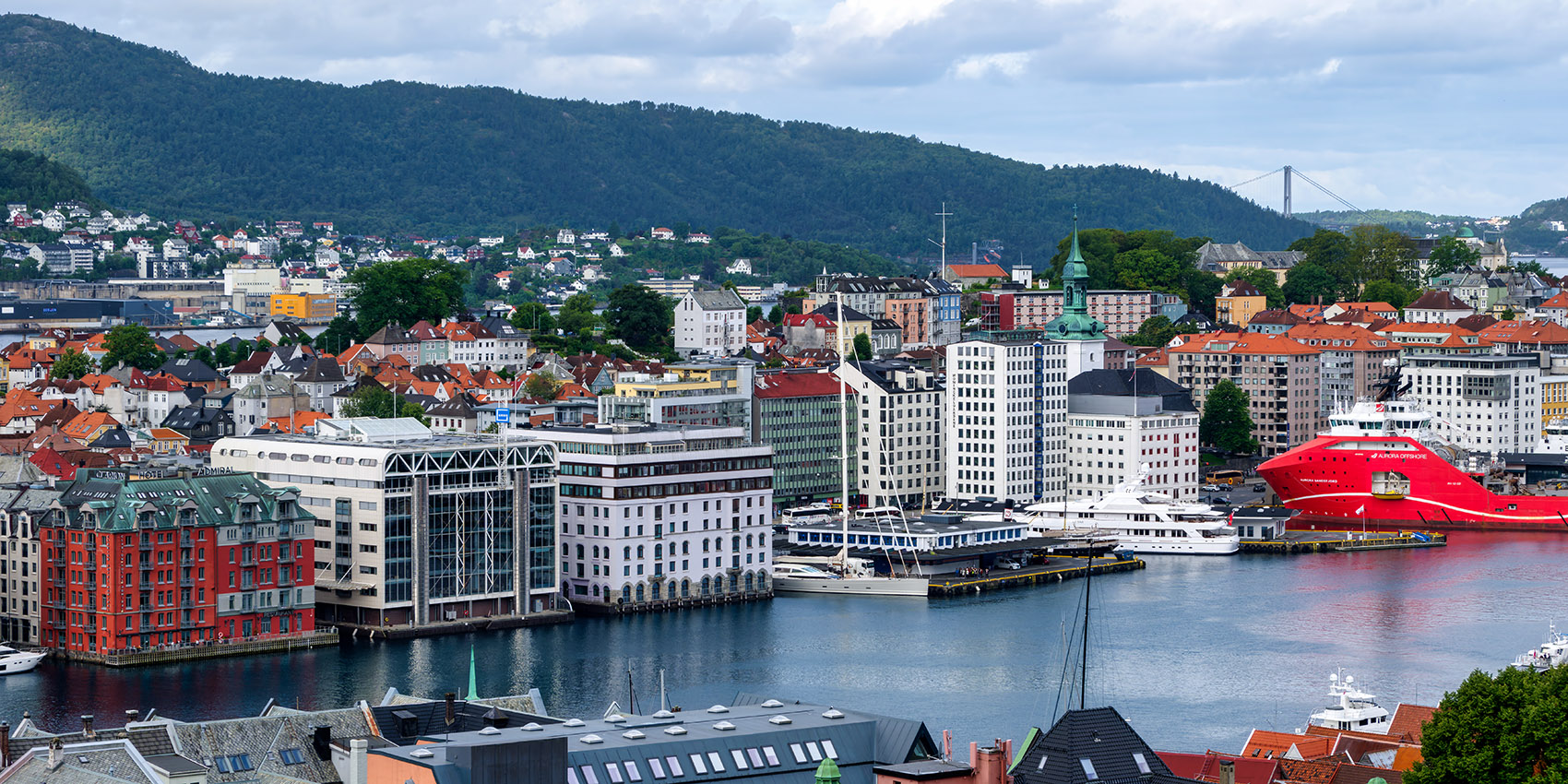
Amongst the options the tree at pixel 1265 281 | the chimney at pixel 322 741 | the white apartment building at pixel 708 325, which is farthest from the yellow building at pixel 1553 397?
the chimney at pixel 322 741

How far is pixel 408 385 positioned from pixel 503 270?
268ft

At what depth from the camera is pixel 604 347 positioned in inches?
3735

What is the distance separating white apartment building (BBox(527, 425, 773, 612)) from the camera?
5531cm

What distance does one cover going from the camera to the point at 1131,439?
7462 cm

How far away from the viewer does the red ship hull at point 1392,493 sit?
250ft

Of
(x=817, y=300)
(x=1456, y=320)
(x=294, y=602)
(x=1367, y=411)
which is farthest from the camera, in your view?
(x=817, y=300)

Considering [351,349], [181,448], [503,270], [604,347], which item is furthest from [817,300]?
[503,270]

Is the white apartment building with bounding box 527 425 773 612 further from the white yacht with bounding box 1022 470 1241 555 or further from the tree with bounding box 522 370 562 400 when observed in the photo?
the tree with bounding box 522 370 562 400

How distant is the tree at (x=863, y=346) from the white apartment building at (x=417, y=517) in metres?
42.0

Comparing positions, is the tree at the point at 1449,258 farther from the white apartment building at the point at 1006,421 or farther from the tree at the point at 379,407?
the tree at the point at 379,407

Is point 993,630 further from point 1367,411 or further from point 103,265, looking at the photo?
point 103,265

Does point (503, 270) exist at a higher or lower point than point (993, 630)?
higher

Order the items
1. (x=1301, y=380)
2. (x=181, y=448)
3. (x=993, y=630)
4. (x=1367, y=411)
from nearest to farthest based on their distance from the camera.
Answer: (x=993, y=630), (x=181, y=448), (x=1367, y=411), (x=1301, y=380)

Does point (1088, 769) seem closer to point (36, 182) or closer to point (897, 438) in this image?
point (897, 438)
